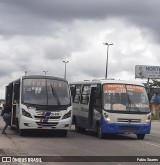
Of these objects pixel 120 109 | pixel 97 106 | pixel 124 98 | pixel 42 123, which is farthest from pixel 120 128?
pixel 42 123

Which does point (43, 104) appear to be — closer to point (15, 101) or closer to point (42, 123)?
point (42, 123)

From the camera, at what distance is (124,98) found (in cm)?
2069

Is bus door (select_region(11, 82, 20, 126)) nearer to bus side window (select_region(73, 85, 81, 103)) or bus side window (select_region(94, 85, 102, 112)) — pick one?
bus side window (select_region(94, 85, 102, 112))

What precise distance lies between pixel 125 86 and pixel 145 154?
688cm

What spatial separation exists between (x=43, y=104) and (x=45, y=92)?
0.79 m

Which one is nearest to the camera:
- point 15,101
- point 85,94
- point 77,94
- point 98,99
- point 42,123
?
point 42,123

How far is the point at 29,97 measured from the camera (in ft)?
67.4

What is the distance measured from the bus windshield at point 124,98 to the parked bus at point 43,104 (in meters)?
1.70

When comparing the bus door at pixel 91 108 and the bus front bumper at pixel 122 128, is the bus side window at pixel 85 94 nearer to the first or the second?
the bus door at pixel 91 108

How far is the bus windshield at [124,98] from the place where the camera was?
20.5m

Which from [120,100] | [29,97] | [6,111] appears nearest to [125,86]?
[120,100]

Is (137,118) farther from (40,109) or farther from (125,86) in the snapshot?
(40,109)

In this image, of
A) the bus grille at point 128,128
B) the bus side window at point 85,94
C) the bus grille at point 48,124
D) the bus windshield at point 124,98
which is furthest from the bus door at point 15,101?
the bus grille at point 128,128

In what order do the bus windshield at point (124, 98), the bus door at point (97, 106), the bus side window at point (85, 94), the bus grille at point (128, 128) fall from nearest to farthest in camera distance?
1. the bus grille at point (128, 128)
2. the bus windshield at point (124, 98)
3. the bus door at point (97, 106)
4. the bus side window at point (85, 94)
